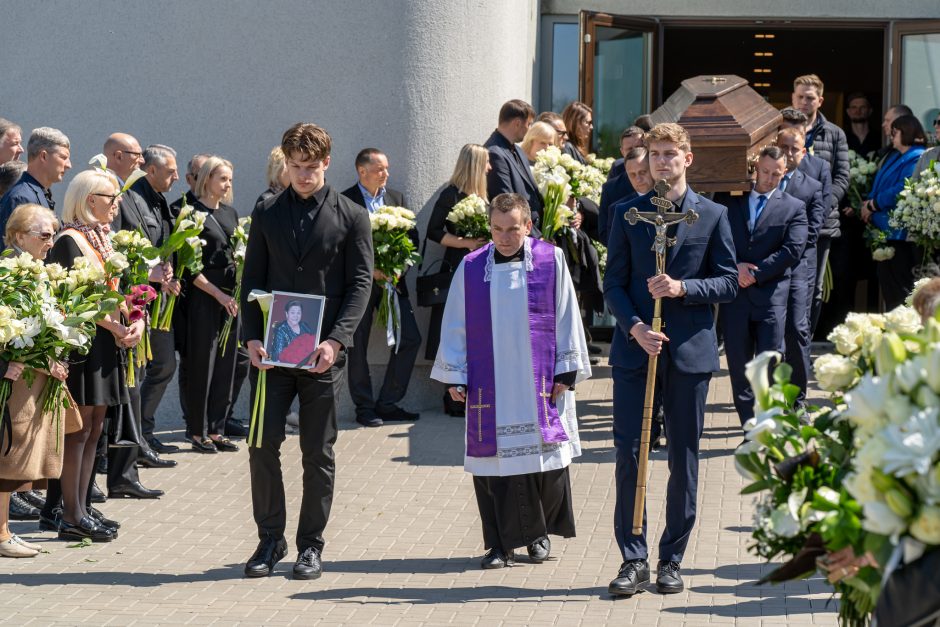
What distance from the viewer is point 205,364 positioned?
419 inches

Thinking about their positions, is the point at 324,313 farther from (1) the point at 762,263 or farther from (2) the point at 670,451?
(1) the point at 762,263

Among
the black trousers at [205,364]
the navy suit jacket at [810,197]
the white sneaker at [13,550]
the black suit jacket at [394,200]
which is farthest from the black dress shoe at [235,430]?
the navy suit jacket at [810,197]

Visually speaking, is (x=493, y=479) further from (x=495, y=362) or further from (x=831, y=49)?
(x=831, y=49)

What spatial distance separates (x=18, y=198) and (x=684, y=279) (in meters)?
4.37

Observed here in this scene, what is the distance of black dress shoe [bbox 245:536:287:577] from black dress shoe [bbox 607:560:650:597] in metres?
1.79

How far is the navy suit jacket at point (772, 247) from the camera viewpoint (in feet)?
33.9

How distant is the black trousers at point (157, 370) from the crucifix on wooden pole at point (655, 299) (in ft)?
14.4

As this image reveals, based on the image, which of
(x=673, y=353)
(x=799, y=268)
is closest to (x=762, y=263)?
(x=799, y=268)

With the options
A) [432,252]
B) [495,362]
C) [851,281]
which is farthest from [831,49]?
[495,362]

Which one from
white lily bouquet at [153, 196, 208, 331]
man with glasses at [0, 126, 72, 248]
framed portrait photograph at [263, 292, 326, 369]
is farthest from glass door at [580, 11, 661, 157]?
framed portrait photograph at [263, 292, 326, 369]

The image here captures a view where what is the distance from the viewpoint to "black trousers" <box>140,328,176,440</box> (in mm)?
10336

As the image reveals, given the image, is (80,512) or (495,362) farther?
(80,512)

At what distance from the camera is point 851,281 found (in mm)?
14797

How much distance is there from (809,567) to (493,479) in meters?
3.69
